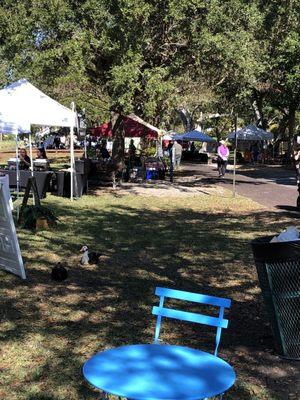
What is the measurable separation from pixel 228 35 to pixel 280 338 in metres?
14.8

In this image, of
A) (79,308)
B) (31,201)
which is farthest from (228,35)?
(79,308)

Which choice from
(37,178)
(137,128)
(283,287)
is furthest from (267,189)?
(283,287)

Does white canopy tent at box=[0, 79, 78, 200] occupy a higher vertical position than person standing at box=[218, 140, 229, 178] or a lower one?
higher

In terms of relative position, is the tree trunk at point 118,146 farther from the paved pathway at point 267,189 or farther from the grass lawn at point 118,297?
the grass lawn at point 118,297

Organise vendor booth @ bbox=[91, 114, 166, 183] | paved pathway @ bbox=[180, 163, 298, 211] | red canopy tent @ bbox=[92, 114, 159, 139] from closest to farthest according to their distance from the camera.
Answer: paved pathway @ bbox=[180, 163, 298, 211]
red canopy tent @ bbox=[92, 114, 159, 139]
vendor booth @ bbox=[91, 114, 166, 183]

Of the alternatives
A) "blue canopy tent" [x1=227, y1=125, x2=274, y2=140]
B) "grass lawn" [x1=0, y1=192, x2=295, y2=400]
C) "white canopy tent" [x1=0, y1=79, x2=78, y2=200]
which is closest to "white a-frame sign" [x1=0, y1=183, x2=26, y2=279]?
"grass lawn" [x1=0, y1=192, x2=295, y2=400]

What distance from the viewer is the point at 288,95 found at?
35.7 metres

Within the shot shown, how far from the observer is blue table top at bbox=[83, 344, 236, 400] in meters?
2.72

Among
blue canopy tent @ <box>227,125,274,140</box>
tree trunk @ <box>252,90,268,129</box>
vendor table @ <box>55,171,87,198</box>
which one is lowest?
vendor table @ <box>55,171,87,198</box>

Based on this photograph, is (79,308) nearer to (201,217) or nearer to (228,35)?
(201,217)

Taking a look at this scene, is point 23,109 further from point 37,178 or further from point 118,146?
point 118,146

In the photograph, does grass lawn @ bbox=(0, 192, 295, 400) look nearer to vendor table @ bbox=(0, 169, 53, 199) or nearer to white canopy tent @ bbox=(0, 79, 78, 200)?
white canopy tent @ bbox=(0, 79, 78, 200)

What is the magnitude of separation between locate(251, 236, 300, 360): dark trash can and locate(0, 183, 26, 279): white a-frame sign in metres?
3.39

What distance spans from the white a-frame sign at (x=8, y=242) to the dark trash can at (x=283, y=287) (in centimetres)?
339
